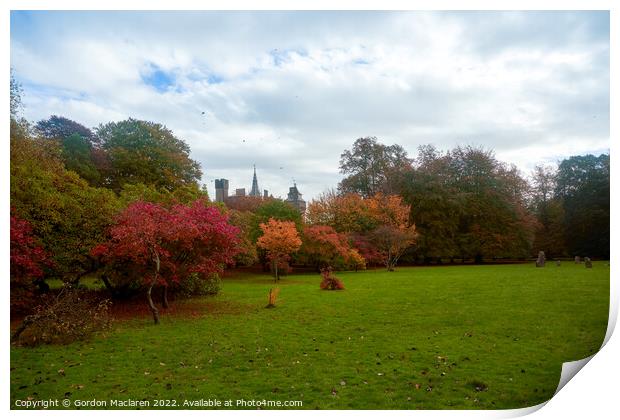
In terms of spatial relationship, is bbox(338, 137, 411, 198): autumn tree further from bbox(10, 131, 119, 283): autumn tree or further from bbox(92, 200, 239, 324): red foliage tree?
bbox(10, 131, 119, 283): autumn tree

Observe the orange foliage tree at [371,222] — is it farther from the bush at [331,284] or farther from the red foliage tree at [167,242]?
the red foliage tree at [167,242]

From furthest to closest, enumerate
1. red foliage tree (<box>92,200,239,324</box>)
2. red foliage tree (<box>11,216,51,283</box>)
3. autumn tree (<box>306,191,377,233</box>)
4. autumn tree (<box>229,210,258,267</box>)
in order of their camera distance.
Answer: autumn tree (<box>306,191,377,233</box>)
autumn tree (<box>229,210,258,267</box>)
red foliage tree (<box>92,200,239,324</box>)
red foliage tree (<box>11,216,51,283</box>)

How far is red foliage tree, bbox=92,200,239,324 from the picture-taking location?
9.16 metres

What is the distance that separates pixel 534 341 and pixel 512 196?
25.3 meters

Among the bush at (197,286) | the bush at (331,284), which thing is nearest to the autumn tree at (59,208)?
the bush at (197,286)

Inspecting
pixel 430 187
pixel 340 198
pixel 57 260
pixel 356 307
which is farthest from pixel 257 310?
pixel 430 187

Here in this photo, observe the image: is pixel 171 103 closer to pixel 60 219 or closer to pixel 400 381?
pixel 60 219

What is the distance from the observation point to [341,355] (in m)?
→ 6.61

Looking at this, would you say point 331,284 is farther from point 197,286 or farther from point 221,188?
point 221,188

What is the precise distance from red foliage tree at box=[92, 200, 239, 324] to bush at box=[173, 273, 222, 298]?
1553 millimetres

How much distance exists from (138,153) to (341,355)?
16302mm

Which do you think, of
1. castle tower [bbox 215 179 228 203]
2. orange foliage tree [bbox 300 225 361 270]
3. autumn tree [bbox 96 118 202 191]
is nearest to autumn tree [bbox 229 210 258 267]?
orange foliage tree [bbox 300 225 361 270]

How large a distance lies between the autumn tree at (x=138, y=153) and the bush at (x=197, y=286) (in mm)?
7615

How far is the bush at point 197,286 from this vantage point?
12938 mm
